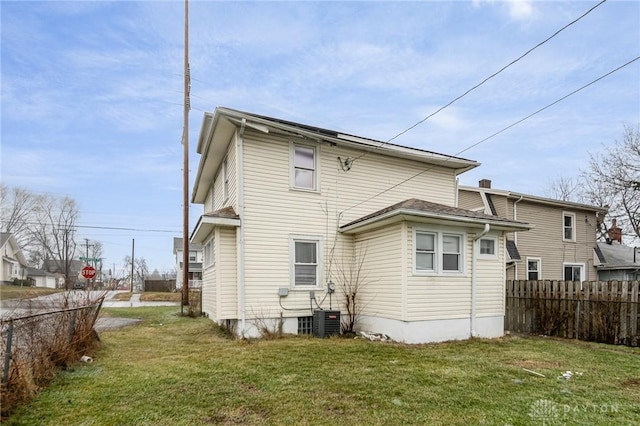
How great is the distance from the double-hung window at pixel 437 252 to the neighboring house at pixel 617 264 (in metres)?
16.6

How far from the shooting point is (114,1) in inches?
360

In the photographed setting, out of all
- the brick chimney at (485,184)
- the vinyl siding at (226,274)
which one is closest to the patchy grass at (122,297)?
the vinyl siding at (226,274)

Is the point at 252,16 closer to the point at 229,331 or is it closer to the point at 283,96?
the point at 283,96

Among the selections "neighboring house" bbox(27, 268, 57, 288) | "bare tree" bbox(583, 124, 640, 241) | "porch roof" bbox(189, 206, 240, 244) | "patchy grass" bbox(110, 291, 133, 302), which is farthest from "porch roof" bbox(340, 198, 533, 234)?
"neighboring house" bbox(27, 268, 57, 288)

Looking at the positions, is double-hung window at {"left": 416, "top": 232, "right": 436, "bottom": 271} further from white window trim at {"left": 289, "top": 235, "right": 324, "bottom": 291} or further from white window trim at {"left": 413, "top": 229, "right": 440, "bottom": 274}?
white window trim at {"left": 289, "top": 235, "right": 324, "bottom": 291}

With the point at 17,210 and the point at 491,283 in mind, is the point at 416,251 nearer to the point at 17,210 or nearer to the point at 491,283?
the point at 491,283

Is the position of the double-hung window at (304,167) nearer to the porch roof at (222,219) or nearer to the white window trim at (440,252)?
the porch roof at (222,219)

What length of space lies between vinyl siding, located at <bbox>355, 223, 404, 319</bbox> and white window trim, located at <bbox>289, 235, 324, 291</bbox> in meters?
1.08

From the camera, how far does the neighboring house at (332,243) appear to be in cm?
898

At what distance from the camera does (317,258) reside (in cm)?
1019

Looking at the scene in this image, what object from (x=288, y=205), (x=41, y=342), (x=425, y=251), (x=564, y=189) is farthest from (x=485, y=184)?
(x=41, y=342)

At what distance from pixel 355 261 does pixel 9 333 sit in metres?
7.67

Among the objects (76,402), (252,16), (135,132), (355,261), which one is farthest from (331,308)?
A: (135,132)

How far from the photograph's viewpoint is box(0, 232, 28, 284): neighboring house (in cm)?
4081
